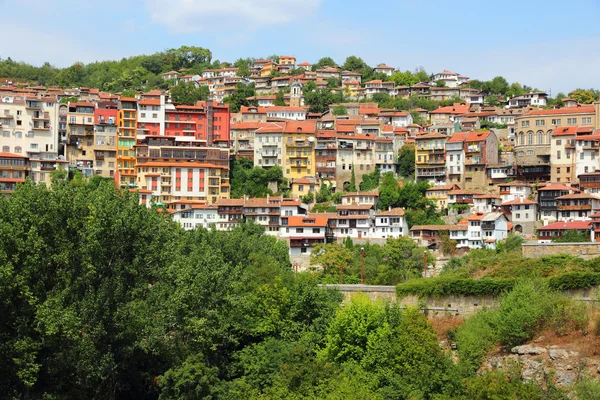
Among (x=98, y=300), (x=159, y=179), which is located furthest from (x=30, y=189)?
(x=159, y=179)

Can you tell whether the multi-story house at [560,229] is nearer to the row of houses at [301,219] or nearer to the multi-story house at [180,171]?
the row of houses at [301,219]

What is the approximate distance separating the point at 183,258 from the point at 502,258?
1276cm

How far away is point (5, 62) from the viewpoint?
12812 centimetres

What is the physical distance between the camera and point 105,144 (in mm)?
77625

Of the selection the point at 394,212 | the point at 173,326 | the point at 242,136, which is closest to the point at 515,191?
the point at 394,212

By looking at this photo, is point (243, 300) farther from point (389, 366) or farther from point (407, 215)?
point (407, 215)

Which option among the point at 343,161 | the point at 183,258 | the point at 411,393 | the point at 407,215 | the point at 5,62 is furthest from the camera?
the point at 5,62

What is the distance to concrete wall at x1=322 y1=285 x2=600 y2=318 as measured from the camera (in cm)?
3281

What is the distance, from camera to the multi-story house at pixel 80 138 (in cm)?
7656

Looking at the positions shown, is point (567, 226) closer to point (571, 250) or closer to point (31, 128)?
point (571, 250)

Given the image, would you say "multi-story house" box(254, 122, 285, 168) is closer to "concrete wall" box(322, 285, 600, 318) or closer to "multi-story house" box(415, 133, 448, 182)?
"multi-story house" box(415, 133, 448, 182)

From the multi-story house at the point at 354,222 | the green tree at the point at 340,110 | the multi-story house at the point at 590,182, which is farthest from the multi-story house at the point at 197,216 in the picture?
the green tree at the point at 340,110

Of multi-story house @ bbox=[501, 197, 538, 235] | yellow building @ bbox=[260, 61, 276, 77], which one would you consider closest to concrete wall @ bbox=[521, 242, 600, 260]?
multi-story house @ bbox=[501, 197, 538, 235]

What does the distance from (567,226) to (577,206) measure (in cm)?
364
